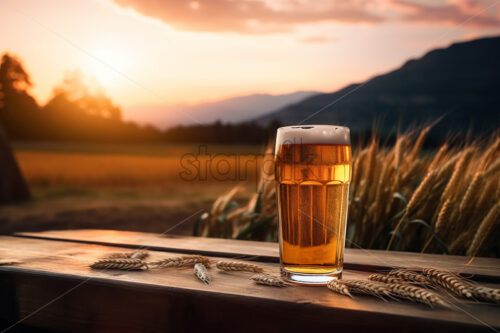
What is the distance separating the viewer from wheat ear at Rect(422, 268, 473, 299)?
35.8 inches

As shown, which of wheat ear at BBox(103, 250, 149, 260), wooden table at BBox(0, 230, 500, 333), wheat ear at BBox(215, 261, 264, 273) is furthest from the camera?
wheat ear at BBox(103, 250, 149, 260)

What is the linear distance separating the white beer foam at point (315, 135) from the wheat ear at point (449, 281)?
1.34 ft

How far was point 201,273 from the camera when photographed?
1.06 m

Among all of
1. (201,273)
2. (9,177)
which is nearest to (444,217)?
(201,273)

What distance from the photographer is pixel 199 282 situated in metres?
1.04

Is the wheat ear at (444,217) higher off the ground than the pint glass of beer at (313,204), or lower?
lower

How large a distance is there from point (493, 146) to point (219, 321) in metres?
1.78

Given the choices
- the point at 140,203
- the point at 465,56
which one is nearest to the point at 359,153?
the point at 140,203

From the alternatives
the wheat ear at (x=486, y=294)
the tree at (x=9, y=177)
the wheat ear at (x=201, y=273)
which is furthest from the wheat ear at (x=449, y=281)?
the tree at (x=9, y=177)

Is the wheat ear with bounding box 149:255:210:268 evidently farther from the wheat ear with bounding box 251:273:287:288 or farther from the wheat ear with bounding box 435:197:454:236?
the wheat ear with bounding box 435:197:454:236

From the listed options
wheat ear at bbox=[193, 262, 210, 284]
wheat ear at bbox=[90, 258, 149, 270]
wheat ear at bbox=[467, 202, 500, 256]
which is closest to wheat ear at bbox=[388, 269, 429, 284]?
wheat ear at bbox=[193, 262, 210, 284]

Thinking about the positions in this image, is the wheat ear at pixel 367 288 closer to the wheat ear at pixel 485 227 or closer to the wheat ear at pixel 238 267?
the wheat ear at pixel 238 267

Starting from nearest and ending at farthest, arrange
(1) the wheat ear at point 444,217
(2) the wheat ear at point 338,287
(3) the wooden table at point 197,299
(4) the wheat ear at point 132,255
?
(3) the wooden table at point 197,299 → (2) the wheat ear at point 338,287 → (4) the wheat ear at point 132,255 → (1) the wheat ear at point 444,217

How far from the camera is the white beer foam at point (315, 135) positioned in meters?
1.08
